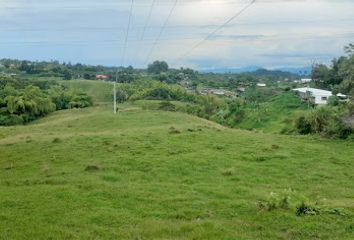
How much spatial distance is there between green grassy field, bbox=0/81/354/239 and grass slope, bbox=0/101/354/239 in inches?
1.4

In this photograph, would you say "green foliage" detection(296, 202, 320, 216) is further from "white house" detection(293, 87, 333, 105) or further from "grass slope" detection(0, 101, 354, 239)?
"white house" detection(293, 87, 333, 105)

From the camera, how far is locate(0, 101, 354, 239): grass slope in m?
13.4

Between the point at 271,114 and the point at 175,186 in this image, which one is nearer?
the point at 175,186

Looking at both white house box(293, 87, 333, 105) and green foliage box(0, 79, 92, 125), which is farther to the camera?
white house box(293, 87, 333, 105)

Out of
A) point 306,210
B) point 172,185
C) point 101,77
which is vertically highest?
point 306,210

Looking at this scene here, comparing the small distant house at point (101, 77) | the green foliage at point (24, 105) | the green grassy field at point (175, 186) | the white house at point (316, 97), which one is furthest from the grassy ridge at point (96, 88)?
the green grassy field at point (175, 186)

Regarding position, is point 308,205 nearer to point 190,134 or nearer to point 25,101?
point 190,134

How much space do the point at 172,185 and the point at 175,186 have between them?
19 centimetres

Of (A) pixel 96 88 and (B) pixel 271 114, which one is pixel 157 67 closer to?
(A) pixel 96 88

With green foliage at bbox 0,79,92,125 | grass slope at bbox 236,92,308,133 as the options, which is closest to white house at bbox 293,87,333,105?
grass slope at bbox 236,92,308,133

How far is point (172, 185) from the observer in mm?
19078

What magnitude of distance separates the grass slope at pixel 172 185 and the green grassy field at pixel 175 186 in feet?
0.12

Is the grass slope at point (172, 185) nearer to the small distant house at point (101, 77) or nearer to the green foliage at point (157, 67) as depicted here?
the small distant house at point (101, 77)

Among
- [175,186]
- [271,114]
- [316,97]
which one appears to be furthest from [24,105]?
[175,186]
